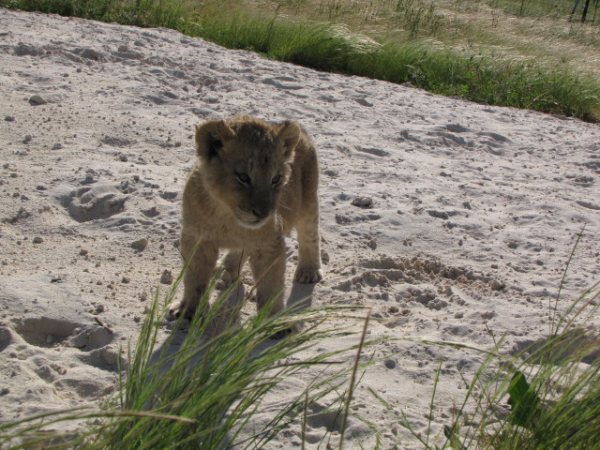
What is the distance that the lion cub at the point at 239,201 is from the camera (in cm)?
497

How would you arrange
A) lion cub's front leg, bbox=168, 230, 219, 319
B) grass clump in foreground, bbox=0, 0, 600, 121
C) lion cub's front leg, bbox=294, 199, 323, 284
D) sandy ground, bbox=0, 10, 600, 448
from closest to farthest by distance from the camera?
sandy ground, bbox=0, 10, 600, 448 → lion cub's front leg, bbox=168, 230, 219, 319 → lion cub's front leg, bbox=294, 199, 323, 284 → grass clump in foreground, bbox=0, 0, 600, 121

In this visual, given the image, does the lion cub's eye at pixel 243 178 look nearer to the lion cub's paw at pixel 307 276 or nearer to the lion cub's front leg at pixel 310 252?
the lion cub's front leg at pixel 310 252

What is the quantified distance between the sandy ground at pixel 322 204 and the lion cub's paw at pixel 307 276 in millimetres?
91

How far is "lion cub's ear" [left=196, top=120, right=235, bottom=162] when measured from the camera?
5.01 meters

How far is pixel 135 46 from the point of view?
1131cm

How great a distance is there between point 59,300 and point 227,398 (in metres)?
2.47

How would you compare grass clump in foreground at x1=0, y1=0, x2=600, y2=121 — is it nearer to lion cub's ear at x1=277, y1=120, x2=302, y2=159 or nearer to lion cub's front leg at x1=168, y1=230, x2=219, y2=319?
lion cub's ear at x1=277, y1=120, x2=302, y2=159

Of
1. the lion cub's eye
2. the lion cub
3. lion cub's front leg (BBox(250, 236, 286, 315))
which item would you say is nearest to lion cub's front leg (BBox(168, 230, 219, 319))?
the lion cub

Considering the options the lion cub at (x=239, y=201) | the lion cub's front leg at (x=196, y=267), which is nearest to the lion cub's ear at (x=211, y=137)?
the lion cub at (x=239, y=201)

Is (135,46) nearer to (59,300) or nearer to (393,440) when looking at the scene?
(59,300)

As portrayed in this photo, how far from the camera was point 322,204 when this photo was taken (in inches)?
290

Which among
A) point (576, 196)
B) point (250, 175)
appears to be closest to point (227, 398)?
point (250, 175)

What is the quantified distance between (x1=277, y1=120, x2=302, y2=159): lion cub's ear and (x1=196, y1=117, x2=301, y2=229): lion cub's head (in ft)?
0.35

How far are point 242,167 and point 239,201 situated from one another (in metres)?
0.22
